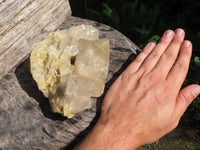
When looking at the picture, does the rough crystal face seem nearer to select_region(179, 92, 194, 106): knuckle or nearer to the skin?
the skin

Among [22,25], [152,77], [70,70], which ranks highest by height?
[22,25]

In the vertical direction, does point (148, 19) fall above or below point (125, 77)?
below

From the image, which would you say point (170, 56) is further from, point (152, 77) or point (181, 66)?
point (152, 77)

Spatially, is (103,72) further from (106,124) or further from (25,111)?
(25,111)

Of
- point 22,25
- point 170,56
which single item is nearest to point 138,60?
point 170,56

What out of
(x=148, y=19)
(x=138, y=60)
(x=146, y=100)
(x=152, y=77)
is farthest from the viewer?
(x=148, y=19)

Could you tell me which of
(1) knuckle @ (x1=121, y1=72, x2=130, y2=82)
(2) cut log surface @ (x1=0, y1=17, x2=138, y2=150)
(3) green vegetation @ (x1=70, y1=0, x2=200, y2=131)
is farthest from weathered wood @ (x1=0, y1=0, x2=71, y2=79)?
(3) green vegetation @ (x1=70, y1=0, x2=200, y2=131)

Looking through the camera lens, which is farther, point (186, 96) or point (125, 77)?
point (125, 77)

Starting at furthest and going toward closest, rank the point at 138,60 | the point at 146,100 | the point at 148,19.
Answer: the point at 148,19, the point at 138,60, the point at 146,100

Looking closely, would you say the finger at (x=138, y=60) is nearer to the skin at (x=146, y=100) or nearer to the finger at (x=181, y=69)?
the skin at (x=146, y=100)
